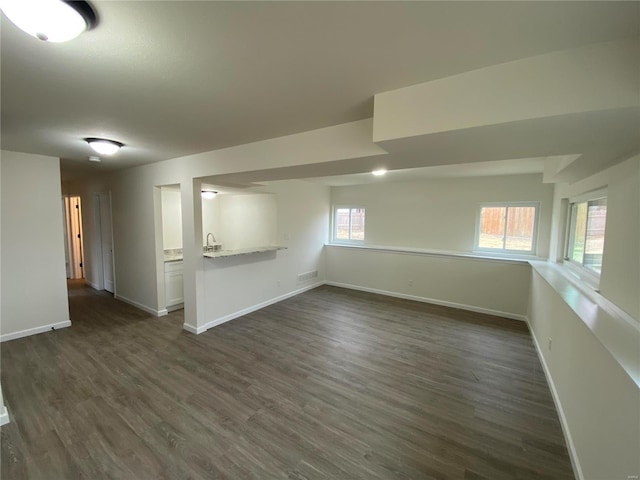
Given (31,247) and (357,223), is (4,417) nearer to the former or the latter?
(31,247)

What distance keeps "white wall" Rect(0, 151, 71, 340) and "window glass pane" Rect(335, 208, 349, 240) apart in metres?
4.98

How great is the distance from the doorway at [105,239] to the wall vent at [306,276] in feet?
12.1

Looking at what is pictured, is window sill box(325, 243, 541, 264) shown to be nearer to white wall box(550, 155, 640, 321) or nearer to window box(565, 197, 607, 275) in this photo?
window box(565, 197, 607, 275)

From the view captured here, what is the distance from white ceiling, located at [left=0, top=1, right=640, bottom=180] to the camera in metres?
1.00

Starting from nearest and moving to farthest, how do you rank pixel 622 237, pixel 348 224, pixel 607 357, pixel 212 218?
1. pixel 607 357
2. pixel 622 237
3. pixel 212 218
4. pixel 348 224

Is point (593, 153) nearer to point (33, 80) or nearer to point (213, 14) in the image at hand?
point (213, 14)

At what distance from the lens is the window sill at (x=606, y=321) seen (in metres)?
1.25

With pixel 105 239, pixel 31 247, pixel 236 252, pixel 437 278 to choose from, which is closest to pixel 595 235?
pixel 437 278

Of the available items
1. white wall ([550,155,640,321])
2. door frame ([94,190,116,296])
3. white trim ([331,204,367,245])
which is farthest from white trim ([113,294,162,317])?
white wall ([550,155,640,321])

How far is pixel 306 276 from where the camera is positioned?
230 inches

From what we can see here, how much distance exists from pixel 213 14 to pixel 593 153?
2.32 m

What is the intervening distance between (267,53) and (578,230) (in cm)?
404

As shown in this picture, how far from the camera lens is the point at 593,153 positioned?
1.71 m

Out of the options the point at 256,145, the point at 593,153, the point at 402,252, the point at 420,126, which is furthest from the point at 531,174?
the point at 256,145
